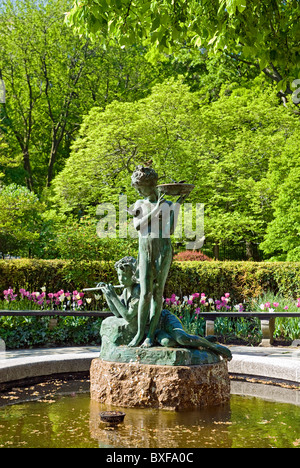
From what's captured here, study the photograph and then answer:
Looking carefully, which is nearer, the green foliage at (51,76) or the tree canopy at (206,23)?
the tree canopy at (206,23)

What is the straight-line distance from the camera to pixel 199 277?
35.5 feet

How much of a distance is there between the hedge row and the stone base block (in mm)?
5343

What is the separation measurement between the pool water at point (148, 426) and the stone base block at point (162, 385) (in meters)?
0.11

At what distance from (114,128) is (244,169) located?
193 inches

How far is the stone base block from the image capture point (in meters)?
4.48

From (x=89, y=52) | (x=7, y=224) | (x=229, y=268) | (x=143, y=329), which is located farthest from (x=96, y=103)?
(x=143, y=329)

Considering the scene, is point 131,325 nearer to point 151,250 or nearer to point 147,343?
point 147,343

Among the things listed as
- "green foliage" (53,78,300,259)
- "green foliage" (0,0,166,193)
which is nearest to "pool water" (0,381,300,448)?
"green foliage" (53,78,300,259)

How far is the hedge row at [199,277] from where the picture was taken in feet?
32.6

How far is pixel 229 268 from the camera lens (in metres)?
11.0

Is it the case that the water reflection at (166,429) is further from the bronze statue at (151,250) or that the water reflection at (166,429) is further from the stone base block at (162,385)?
the bronze statue at (151,250)

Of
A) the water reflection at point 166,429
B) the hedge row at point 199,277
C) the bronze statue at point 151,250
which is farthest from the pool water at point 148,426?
the hedge row at point 199,277

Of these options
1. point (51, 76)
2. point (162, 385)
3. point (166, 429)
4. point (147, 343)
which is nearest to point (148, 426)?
point (166, 429)
